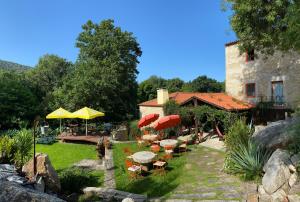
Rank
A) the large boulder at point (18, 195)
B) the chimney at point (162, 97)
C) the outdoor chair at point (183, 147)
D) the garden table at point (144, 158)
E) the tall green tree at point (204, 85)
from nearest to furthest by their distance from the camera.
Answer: the large boulder at point (18, 195)
the garden table at point (144, 158)
the outdoor chair at point (183, 147)
the chimney at point (162, 97)
the tall green tree at point (204, 85)

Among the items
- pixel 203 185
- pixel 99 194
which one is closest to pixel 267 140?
pixel 203 185

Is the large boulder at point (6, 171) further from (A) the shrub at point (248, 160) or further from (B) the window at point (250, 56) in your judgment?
(B) the window at point (250, 56)

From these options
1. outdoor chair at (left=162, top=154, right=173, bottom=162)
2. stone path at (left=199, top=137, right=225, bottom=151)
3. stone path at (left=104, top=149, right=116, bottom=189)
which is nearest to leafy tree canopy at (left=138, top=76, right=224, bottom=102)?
stone path at (left=199, top=137, right=225, bottom=151)

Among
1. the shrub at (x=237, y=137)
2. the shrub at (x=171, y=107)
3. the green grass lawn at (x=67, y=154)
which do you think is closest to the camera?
the shrub at (x=237, y=137)

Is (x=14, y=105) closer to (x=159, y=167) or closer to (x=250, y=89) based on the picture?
(x=159, y=167)

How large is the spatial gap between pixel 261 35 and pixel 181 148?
9.10 meters

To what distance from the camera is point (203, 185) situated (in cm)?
1135

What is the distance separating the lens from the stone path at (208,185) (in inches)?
392

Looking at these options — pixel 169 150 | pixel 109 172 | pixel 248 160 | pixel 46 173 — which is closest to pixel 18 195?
pixel 46 173

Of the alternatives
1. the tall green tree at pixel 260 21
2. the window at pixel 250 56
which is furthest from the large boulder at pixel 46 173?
the window at pixel 250 56

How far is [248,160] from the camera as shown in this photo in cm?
1178

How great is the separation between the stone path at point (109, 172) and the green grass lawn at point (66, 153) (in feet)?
5.23

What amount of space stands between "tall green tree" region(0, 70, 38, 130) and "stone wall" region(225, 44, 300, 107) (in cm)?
2191

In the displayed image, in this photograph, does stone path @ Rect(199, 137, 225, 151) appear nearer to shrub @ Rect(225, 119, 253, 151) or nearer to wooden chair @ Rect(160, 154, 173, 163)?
wooden chair @ Rect(160, 154, 173, 163)
